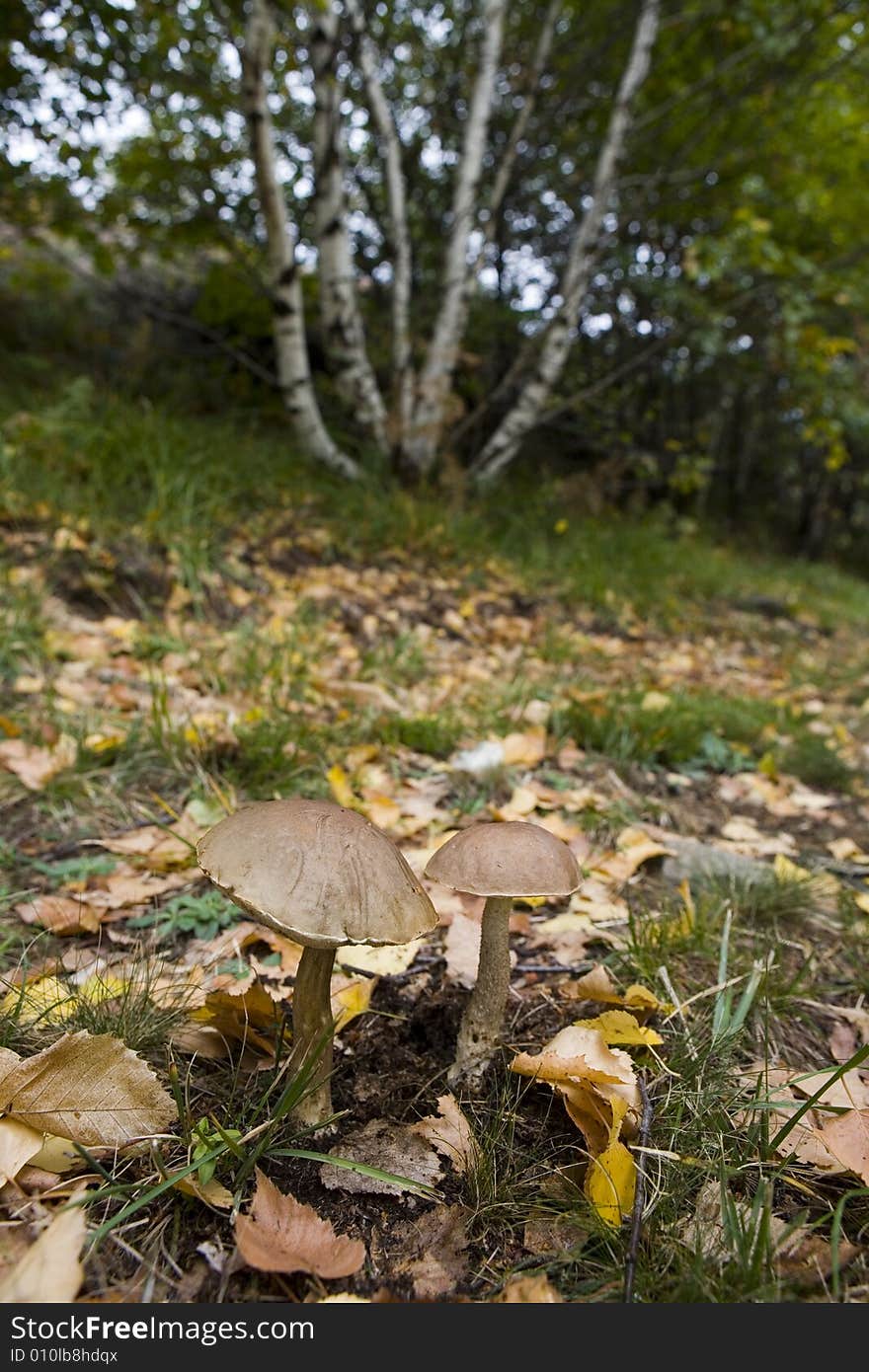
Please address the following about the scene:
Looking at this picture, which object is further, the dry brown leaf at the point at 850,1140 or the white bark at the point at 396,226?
the white bark at the point at 396,226

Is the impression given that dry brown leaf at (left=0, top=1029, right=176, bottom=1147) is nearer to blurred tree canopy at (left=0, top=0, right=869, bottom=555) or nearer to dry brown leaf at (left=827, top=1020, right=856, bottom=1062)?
dry brown leaf at (left=827, top=1020, right=856, bottom=1062)

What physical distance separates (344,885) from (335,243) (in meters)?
6.14

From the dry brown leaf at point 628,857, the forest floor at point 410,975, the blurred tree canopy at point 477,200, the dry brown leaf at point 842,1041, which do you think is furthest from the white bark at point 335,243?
the dry brown leaf at point 842,1041

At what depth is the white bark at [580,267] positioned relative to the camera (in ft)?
21.3

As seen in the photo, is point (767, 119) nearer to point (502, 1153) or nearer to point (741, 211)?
point (741, 211)

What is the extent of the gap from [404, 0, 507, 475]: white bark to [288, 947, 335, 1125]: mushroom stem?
594 centimetres

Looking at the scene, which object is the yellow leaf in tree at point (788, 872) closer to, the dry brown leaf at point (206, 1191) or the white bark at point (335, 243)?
the dry brown leaf at point (206, 1191)

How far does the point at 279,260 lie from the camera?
563 cm

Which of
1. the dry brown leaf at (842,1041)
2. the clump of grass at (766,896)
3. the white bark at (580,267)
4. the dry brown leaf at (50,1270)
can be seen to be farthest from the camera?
the white bark at (580,267)

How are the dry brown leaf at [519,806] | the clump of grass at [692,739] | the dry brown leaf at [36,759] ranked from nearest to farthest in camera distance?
the dry brown leaf at [36,759] → the dry brown leaf at [519,806] → the clump of grass at [692,739]

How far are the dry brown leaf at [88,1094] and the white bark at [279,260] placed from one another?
18.0 ft

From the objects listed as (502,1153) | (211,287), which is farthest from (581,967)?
(211,287)

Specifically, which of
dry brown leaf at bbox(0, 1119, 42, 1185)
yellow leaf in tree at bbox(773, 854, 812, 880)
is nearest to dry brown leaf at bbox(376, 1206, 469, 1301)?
dry brown leaf at bbox(0, 1119, 42, 1185)

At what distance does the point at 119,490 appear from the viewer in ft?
14.0
